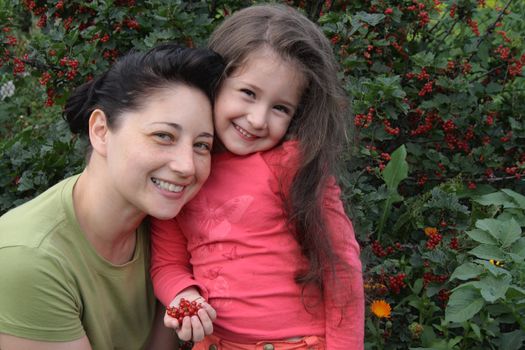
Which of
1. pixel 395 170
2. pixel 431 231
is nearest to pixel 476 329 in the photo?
pixel 431 231

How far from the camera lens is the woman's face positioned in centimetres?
195

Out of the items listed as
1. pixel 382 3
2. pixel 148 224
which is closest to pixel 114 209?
pixel 148 224

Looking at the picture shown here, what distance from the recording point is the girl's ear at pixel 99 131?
2031 millimetres

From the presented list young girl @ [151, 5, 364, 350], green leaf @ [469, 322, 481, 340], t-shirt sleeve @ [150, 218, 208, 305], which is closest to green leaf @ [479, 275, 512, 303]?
green leaf @ [469, 322, 481, 340]

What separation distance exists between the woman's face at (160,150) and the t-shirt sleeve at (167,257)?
236 millimetres

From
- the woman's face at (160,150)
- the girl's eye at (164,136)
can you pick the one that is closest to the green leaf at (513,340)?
the woman's face at (160,150)

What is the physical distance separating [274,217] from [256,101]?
336 mm

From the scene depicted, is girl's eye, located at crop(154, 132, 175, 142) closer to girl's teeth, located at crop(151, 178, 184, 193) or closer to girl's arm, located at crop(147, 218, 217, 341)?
girl's teeth, located at crop(151, 178, 184, 193)

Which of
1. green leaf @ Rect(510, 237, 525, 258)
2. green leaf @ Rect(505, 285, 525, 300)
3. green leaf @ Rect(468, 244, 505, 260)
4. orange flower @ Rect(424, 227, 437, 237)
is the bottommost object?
orange flower @ Rect(424, 227, 437, 237)

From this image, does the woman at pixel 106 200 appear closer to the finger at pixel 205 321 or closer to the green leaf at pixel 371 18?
the finger at pixel 205 321

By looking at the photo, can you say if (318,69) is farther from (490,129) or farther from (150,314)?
(490,129)

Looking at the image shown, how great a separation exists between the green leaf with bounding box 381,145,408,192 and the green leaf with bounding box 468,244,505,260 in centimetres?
62

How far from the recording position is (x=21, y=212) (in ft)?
6.72

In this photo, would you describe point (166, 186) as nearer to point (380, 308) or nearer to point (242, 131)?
point (242, 131)
